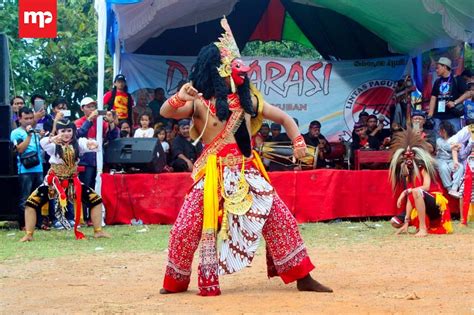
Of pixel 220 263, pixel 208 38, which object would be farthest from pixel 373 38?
pixel 220 263

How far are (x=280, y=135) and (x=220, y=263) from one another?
8796mm

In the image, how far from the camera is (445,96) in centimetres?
1406

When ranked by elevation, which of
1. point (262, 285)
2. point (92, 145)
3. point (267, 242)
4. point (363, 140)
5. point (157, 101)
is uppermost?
point (157, 101)

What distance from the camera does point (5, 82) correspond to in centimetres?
1230

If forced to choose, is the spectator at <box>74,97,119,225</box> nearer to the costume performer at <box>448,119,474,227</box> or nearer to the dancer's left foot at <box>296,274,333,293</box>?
the costume performer at <box>448,119,474,227</box>

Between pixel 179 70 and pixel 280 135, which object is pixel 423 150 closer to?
pixel 280 135

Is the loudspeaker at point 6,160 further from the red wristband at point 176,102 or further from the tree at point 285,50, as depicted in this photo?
the tree at point 285,50

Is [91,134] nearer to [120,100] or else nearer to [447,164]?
[120,100]

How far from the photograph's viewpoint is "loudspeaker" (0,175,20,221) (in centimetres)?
1227

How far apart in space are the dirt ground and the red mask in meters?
1.57

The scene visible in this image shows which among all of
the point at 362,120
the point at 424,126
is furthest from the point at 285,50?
the point at 424,126

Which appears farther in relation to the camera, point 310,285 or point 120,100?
point 120,100

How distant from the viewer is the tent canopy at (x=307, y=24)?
14453mm

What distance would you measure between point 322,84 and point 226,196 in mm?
10776
